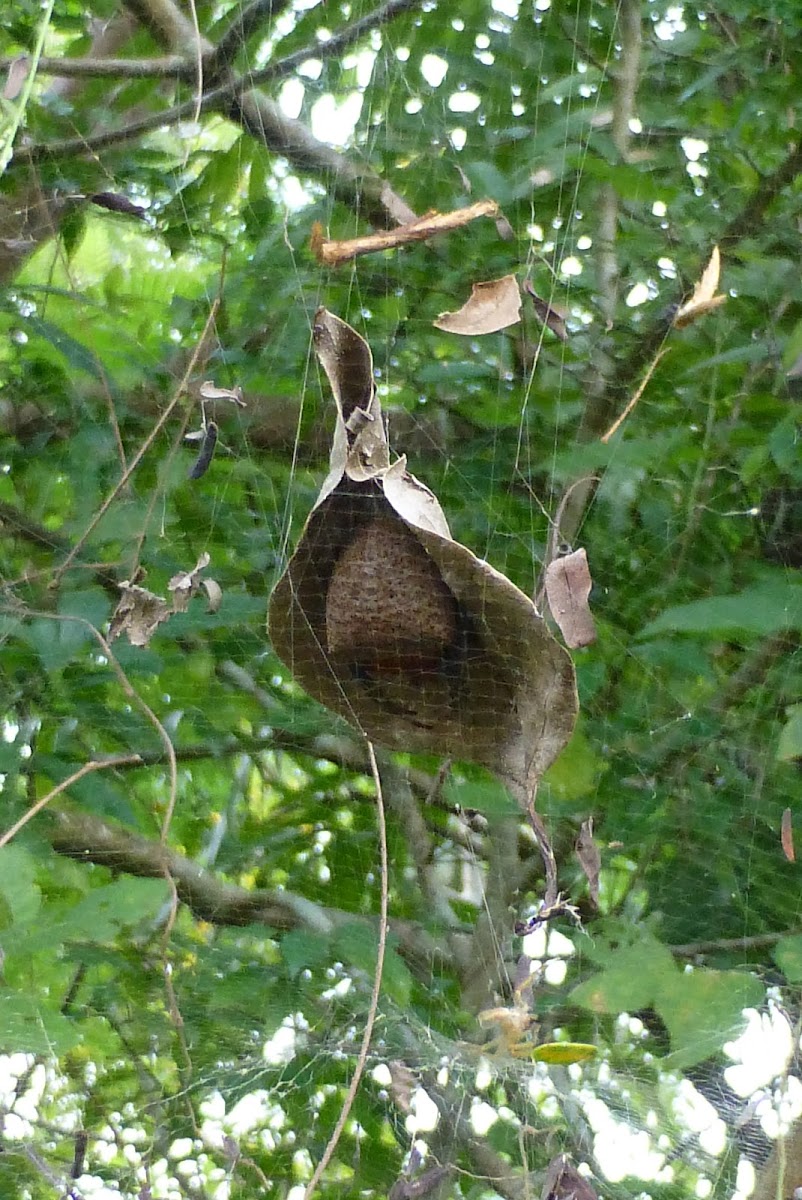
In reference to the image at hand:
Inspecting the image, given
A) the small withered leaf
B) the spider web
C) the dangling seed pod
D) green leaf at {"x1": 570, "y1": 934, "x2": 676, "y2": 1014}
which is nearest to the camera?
the dangling seed pod

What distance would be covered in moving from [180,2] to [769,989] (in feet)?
3.18

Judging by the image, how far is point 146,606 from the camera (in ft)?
2.90

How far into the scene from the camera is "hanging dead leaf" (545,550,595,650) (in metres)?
0.72

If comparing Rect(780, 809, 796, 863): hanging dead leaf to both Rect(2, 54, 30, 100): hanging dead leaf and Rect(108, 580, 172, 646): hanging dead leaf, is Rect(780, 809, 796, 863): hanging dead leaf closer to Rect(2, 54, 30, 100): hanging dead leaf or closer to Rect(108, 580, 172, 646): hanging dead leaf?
Rect(108, 580, 172, 646): hanging dead leaf

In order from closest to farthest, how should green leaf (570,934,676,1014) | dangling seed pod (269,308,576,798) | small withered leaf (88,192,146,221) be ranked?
dangling seed pod (269,308,576,798) < green leaf (570,934,676,1014) < small withered leaf (88,192,146,221)

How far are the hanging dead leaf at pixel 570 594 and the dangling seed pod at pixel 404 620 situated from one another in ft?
0.28

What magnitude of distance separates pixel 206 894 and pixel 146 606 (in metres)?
0.32

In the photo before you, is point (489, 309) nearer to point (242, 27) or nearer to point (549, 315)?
point (549, 315)

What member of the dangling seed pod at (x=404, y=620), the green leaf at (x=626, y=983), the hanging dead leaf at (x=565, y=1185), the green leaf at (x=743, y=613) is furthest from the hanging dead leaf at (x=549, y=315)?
the hanging dead leaf at (x=565, y=1185)

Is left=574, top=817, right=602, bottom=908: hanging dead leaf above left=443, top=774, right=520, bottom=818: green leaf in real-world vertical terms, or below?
above

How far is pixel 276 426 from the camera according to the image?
1059 millimetres

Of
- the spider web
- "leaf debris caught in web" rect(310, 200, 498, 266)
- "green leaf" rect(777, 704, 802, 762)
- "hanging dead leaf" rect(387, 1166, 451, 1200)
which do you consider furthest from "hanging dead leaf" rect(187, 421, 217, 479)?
"hanging dead leaf" rect(387, 1166, 451, 1200)

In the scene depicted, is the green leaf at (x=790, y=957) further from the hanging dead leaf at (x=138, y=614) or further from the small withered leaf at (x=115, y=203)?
the small withered leaf at (x=115, y=203)

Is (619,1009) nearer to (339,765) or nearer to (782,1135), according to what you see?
(782,1135)
